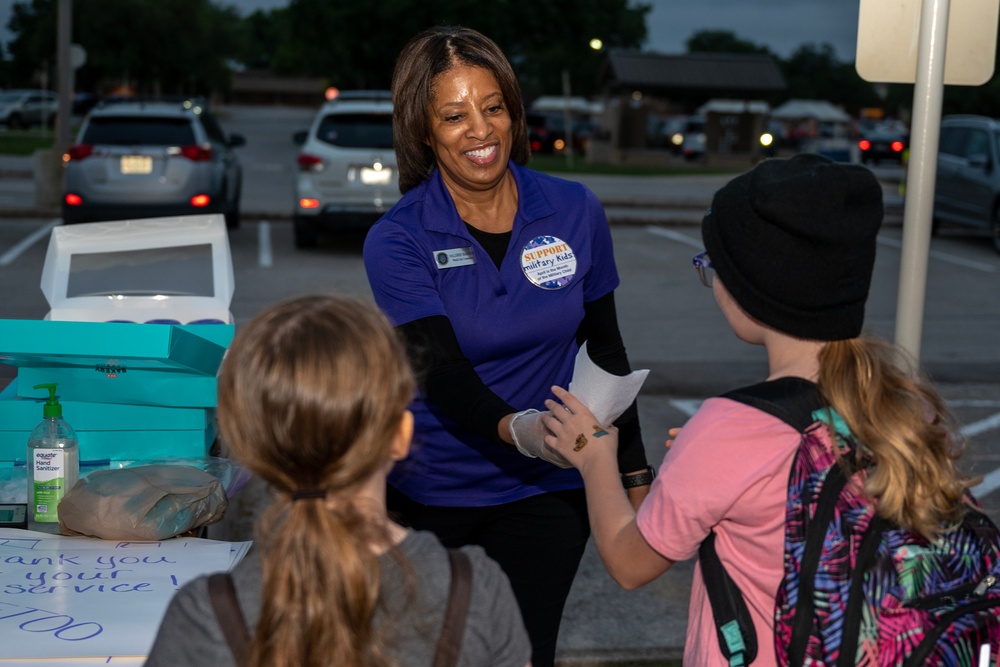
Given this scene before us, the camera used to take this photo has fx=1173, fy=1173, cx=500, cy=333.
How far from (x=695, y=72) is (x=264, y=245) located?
2962 cm

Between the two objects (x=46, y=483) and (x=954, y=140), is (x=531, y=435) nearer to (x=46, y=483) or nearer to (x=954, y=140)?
(x=46, y=483)

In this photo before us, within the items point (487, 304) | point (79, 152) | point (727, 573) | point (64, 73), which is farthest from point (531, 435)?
point (64, 73)

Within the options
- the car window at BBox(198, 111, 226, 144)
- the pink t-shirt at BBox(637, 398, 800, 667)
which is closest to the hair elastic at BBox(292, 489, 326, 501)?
the pink t-shirt at BBox(637, 398, 800, 667)

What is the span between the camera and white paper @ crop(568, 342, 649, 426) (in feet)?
7.16

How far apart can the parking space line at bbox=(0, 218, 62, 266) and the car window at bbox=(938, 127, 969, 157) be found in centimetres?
1230

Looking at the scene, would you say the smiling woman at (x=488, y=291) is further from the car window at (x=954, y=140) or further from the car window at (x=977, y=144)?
the car window at (x=954, y=140)

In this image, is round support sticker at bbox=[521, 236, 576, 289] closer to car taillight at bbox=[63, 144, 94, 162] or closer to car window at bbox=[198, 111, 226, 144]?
car taillight at bbox=[63, 144, 94, 162]

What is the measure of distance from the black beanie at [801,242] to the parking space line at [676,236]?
1395 centimetres

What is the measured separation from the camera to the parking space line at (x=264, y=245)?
13.2m

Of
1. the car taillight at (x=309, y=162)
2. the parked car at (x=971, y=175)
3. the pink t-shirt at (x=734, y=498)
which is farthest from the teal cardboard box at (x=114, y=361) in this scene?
the parked car at (x=971, y=175)

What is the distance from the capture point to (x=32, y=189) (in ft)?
68.2

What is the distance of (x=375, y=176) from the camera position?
1338 centimetres

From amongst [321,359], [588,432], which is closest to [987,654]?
[588,432]

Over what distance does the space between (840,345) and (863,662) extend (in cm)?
47
